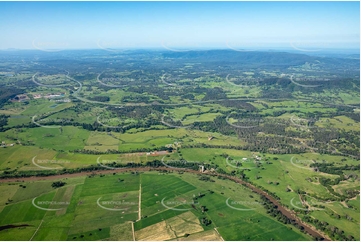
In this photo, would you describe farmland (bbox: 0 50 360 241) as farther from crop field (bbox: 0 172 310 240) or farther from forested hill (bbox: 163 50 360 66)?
forested hill (bbox: 163 50 360 66)

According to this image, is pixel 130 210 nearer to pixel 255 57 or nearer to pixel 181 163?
pixel 181 163

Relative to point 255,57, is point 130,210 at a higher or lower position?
lower

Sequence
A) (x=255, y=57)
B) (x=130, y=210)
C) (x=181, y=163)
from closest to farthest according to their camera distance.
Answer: (x=130, y=210)
(x=181, y=163)
(x=255, y=57)

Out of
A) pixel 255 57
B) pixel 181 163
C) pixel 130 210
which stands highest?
pixel 255 57

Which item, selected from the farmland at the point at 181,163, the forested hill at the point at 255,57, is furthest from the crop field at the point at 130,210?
the forested hill at the point at 255,57

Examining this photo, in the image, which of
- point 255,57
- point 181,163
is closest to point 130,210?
point 181,163

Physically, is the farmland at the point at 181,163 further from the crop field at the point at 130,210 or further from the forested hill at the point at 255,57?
the forested hill at the point at 255,57

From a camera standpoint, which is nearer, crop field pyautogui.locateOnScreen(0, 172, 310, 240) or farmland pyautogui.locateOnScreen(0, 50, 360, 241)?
crop field pyautogui.locateOnScreen(0, 172, 310, 240)

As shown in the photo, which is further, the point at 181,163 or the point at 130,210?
the point at 181,163

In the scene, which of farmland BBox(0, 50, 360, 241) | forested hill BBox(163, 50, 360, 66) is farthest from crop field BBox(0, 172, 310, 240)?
forested hill BBox(163, 50, 360, 66)

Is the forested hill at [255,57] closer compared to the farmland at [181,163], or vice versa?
the farmland at [181,163]

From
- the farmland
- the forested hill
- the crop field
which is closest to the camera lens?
the crop field

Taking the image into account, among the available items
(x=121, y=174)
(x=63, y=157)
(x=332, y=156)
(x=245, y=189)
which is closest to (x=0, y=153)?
(x=63, y=157)
